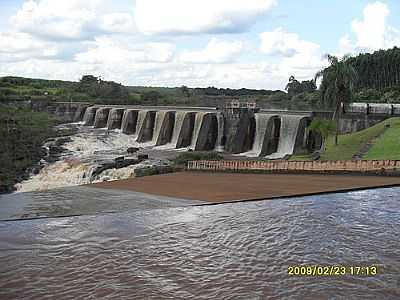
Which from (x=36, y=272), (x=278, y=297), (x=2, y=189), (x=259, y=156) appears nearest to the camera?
(x=278, y=297)

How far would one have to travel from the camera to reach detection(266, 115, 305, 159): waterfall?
26.2m

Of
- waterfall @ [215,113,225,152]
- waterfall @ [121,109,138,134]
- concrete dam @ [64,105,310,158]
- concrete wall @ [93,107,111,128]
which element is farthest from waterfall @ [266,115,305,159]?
concrete wall @ [93,107,111,128]

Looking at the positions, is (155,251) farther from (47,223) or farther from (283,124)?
(283,124)

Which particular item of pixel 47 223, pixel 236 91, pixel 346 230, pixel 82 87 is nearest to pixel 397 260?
pixel 346 230

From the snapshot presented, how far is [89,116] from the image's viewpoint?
4638cm

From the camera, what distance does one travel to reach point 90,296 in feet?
23.7

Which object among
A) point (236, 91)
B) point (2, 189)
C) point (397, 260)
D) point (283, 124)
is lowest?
point (2, 189)

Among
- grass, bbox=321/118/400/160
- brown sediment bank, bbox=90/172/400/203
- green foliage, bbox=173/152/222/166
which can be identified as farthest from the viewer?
green foliage, bbox=173/152/222/166

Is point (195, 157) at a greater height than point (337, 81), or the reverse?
point (337, 81)

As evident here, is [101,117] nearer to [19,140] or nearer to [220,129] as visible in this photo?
[19,140]

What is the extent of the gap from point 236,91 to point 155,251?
84.1 metres

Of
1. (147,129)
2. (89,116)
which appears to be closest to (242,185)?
(147,129)
